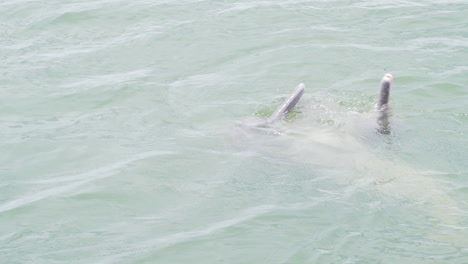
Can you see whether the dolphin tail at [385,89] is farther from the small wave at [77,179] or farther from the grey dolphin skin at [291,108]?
the small wave at [77,179]

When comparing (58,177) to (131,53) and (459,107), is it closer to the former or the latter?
(131,53)

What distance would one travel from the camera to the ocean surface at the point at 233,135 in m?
5.64

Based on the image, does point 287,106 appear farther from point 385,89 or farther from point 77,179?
point 77,179

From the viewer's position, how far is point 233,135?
7.21 m

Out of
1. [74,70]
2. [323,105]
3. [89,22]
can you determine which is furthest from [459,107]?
[89,22]

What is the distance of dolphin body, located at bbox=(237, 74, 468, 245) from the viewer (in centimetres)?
599

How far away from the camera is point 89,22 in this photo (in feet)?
36.1

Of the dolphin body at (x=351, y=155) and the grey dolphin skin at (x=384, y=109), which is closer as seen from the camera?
Answer: the dolphin body at (x=351, y=155)

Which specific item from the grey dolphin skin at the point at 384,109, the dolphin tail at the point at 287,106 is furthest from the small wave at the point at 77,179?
the grey dolphin skin at the point at 384,109

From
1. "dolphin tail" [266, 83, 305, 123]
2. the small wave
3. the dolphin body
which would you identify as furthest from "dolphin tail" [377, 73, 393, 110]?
the small wave

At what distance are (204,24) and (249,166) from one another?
4249mm

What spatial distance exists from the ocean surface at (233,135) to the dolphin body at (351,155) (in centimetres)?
2

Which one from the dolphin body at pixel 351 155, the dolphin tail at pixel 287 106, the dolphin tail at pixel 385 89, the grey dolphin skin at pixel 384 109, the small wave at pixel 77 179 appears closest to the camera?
the dolphin body at pixel 351 155

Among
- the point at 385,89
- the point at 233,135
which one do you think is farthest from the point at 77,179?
the point at 385,89
